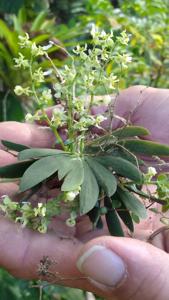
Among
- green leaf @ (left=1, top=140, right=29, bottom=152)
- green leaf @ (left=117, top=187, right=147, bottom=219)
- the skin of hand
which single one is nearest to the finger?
the skin of hand

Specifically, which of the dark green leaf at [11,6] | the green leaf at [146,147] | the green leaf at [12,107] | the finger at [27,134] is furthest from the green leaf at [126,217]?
the dark green leaf at [11,6]

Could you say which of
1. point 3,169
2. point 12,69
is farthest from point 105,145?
point 12,69

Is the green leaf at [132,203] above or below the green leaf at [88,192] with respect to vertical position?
below

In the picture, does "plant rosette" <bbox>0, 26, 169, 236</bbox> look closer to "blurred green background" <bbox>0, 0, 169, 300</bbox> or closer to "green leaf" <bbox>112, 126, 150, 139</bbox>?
"green leaf" <bbox>112, 126, 150, 139</bbox>

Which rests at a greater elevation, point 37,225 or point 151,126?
point 151,126

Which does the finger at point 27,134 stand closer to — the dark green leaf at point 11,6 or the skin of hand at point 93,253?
the skin of hand at point 93,253

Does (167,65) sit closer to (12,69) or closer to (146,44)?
(146,44)

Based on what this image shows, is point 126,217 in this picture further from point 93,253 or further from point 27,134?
point 27,134
